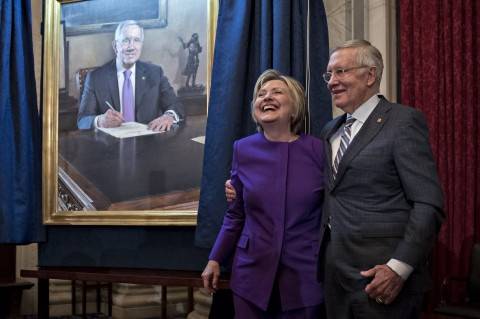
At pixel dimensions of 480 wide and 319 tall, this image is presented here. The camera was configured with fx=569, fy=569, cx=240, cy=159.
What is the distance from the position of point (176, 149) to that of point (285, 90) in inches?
54.7

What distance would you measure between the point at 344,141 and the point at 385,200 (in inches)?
10.5

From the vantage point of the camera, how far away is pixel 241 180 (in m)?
2.19

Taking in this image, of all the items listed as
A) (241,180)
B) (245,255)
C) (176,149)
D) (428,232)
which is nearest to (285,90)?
(241,180)

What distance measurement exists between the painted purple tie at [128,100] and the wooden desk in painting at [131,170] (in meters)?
0.14

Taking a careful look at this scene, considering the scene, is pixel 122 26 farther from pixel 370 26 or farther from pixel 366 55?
pixel 366 55

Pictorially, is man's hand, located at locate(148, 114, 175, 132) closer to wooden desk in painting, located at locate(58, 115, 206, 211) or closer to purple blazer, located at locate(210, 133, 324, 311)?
wooden desk in painting, located at locate(58, 115, 206, 211)

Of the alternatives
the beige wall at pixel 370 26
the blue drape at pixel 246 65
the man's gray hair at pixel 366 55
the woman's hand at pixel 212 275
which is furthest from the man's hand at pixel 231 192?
the beige wall at pixel 370 26

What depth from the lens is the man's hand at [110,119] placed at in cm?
361

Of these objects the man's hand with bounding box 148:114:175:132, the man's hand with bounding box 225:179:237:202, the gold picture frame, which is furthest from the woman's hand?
the man's hand with bounding box 148:114:175:132

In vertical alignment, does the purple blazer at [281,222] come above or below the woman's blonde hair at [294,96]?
below

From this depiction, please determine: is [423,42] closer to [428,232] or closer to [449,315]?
[449,315]

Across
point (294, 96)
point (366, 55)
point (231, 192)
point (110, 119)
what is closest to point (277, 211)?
point (231, 192)

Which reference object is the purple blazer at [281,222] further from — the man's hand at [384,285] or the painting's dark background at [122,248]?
the painting's dark background at [122,248]

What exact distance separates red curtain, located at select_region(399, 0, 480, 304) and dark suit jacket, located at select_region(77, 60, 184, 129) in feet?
4.75
